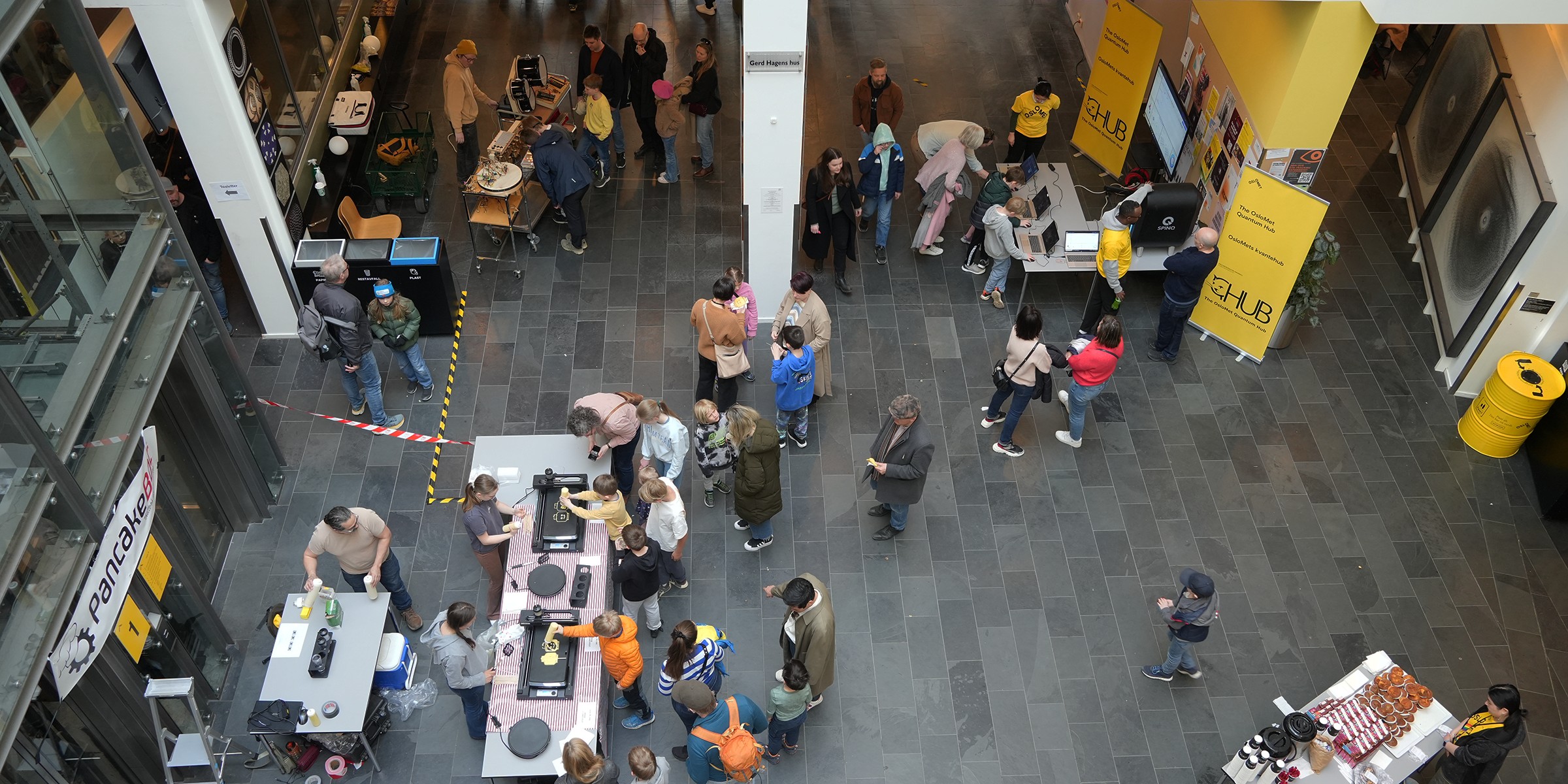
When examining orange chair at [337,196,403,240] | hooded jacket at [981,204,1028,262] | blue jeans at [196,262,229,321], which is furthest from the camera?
orange chair at [337,196,403,240]

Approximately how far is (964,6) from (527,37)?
620 cm

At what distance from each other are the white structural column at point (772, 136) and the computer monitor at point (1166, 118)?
174 inches

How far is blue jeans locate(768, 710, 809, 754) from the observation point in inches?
296

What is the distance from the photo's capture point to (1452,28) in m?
12.8

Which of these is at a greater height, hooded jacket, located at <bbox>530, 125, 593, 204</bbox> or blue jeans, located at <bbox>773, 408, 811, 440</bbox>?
hooded jacket, located at <bbox>530, 125, 593, 204</bbox>

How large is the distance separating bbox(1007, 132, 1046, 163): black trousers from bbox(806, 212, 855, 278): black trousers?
2465 millimetres

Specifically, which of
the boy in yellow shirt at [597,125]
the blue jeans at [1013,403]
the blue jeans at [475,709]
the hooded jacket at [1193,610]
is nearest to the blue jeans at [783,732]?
the blue jeans at [475,709]

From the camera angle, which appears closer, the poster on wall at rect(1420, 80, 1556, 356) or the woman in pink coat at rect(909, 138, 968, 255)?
the poster on wall at rect(1420, 80, 1556, 356)

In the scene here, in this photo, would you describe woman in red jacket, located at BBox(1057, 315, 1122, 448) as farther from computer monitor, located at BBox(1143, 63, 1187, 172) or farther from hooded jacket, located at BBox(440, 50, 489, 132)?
hooded jacket, located at BBox(440, 50, 489, 132)

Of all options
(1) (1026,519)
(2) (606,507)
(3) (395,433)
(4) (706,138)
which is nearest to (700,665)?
(2) (606,507)

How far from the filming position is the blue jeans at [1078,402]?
9.69 meters

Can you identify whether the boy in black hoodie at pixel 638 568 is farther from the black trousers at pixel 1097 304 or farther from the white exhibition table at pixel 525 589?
the black trousers at pixel 1097 304

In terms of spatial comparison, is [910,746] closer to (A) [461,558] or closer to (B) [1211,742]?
(B) [1211,742]

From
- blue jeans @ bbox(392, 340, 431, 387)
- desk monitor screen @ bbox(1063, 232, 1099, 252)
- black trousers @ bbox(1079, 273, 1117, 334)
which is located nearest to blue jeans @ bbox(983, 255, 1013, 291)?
desk monitor screen @ bbox(1063, 232, 1099, 252)
